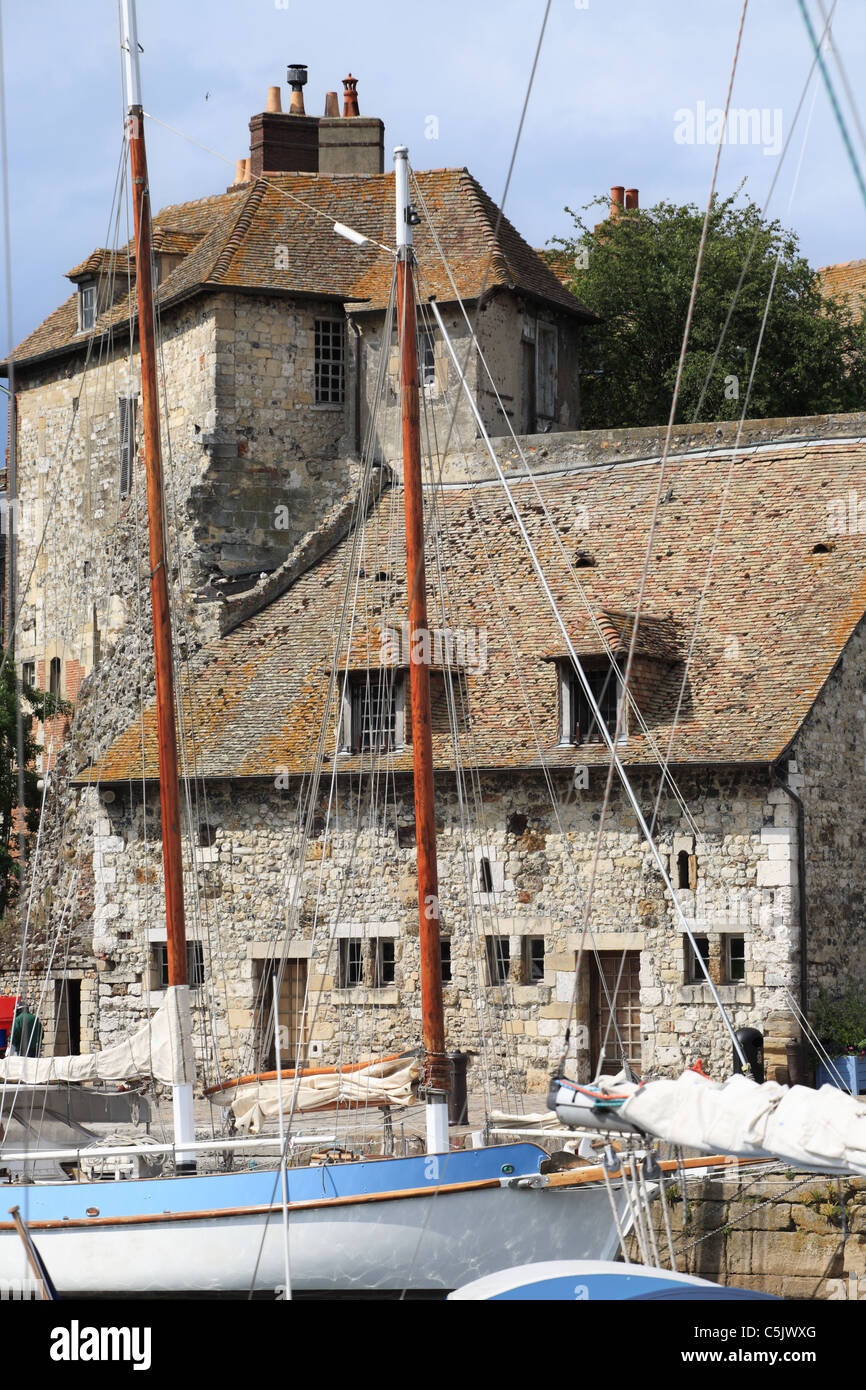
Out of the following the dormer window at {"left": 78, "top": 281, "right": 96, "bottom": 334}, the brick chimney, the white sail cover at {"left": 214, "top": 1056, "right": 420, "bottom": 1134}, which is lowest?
the white sail cover at {"left": 214, "top": 1056, "right": 420, "bottom": 1134}

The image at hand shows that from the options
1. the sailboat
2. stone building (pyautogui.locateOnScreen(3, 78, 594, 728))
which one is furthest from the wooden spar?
stone building (pyautogui.locateOnScreen(3, 78, 594, 728))

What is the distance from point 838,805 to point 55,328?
2071 centimetres

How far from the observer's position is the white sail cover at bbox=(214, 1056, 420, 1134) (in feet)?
68.2

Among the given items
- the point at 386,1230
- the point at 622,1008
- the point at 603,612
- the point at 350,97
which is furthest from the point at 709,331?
the point at 386,1230

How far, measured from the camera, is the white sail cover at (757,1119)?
13617 mm

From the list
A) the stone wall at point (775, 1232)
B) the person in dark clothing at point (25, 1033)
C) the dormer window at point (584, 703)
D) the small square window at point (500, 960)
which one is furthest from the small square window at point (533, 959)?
the stone wall at point (775, 1232)

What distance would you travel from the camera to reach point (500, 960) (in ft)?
88.0

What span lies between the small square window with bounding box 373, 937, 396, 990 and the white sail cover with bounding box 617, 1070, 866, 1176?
12183 millimetres

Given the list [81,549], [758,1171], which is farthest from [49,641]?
[758,1171]

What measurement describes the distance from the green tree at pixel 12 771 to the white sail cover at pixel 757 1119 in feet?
52.7

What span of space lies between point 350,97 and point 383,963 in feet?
63.3

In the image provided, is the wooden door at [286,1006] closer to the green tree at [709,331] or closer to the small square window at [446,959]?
the small square window at [446,959]

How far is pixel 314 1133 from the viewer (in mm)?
19391

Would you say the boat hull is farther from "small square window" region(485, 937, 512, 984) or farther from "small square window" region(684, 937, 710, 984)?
"small square window" region(485, 937, 512, 984)
